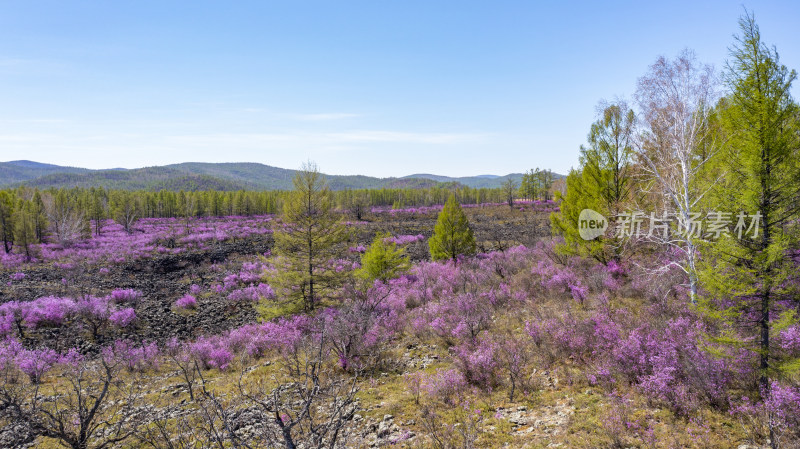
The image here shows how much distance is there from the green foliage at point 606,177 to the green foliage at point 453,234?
271 inches

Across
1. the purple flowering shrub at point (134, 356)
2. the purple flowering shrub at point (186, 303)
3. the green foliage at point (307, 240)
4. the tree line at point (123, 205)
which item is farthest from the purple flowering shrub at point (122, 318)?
the tree line at point (123, 205)

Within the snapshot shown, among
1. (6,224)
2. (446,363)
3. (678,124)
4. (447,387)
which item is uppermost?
(678,124)

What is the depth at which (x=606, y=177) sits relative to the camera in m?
14.9

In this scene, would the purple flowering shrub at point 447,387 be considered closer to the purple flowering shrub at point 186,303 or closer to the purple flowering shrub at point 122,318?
the purple flowering shrub at point 122,318

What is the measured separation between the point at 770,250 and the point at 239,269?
3028cm

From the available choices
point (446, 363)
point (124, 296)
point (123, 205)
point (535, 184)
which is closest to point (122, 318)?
point (124, 296)

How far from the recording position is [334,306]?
1491cm

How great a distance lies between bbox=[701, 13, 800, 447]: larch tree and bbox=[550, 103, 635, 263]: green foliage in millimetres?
7973

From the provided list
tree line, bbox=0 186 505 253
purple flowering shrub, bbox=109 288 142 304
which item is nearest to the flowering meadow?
purple flowering shrub, bbox=109 288 142 304

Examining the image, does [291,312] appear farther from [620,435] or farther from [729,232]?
[729,232]

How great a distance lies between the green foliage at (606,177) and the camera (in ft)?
46.6

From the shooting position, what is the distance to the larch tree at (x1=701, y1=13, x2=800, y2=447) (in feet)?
18.1

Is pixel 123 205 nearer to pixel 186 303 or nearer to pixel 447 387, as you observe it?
pixel 186 303

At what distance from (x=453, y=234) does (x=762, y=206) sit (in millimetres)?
16641
